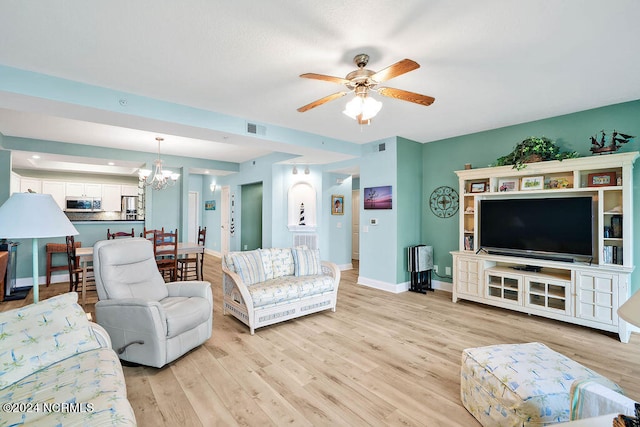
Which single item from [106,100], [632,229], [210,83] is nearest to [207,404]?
[210,83]

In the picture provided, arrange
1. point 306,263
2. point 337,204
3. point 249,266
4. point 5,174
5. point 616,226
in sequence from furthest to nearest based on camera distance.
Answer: point 337,204 → point 5,174 → point 306,263 → point 249,266 → point 616,226

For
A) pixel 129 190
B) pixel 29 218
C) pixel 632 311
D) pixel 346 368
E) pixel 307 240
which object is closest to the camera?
pixel 632 311

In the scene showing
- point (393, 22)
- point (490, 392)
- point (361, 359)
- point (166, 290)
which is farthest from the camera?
point (166, 290)

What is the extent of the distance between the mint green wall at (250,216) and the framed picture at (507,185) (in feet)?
18.7

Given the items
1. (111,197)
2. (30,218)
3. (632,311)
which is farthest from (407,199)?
(111,197)

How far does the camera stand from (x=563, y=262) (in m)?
3.52

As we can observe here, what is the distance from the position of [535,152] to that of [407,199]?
1925 millimetres

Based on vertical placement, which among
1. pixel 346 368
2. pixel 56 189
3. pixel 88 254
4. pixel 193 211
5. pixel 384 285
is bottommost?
pixel 346 368

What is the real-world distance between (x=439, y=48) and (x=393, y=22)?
1.73ft

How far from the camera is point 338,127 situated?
436 cm

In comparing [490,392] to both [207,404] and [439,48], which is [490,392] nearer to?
[207,404]

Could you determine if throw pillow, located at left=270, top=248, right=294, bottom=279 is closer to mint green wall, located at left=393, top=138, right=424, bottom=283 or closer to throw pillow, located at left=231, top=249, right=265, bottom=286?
throw pillow, located at left=231, top=249, right=265, bottom=286

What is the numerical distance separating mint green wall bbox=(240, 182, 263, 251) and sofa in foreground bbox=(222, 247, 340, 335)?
4.12 metres

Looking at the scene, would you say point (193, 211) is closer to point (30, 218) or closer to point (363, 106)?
point (30, 218)
